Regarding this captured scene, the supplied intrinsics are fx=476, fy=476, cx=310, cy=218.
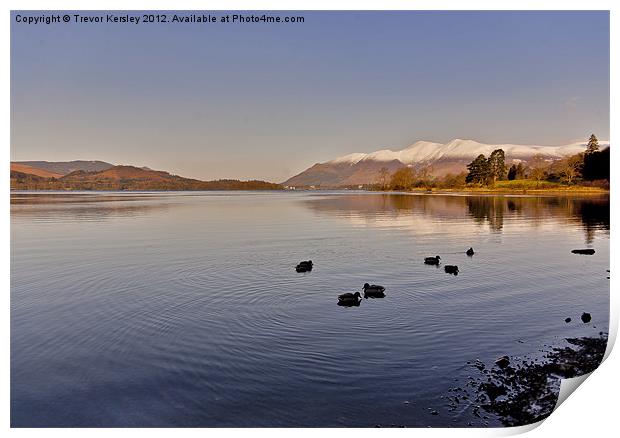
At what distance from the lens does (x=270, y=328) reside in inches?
374

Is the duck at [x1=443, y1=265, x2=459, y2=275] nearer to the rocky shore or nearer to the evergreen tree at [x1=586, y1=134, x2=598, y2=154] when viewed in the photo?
the evergreen tree at [x1=586, y1=134, x2=598, y2=154]

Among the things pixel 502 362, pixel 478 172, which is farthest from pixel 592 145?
pixel 478 172

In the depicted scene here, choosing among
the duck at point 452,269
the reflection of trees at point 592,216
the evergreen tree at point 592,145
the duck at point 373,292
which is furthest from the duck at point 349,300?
the reflection of trees at point 592,216

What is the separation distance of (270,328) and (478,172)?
139ft

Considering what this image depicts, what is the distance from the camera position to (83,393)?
24.1ft

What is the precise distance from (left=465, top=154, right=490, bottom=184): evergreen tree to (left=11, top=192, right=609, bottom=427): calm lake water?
21621 millimetres

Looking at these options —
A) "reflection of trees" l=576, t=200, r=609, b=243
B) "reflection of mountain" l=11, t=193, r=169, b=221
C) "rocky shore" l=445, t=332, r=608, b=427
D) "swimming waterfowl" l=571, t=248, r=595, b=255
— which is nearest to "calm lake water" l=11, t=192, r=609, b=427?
"rocky shore" l=445, t=332, r=608, b=427

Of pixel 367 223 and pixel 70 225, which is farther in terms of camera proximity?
pixel 367 223

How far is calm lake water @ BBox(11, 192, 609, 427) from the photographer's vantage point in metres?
6.90

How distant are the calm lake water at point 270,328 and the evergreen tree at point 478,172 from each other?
70.9 feet

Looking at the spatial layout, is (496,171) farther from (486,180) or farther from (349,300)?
(349,300)

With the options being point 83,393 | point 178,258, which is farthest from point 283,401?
point 178,258
